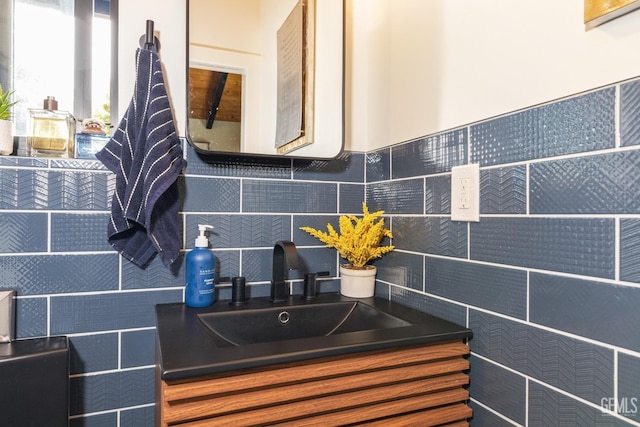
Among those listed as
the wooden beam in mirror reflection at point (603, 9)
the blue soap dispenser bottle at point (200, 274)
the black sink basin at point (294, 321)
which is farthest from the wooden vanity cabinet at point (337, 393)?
the wooden beam in mirror reflection at point (603, 9)

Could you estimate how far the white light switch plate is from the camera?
34.6 inches

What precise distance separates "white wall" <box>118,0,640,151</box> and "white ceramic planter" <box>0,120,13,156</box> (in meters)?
0.26

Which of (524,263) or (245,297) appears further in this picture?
(245,297)

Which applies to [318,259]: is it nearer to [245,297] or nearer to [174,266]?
[245,297]

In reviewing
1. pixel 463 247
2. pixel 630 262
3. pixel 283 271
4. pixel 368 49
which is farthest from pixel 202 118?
pixel 630 262

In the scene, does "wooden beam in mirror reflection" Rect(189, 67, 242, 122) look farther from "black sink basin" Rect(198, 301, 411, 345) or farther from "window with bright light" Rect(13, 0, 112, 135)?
"black sink basin" Rect(198, 301, 411, 345)

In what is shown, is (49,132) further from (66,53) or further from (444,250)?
(444,250)

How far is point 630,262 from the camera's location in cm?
60

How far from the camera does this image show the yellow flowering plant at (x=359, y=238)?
46.3 inches

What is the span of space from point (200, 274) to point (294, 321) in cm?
29

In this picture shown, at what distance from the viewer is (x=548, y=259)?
0.72 m

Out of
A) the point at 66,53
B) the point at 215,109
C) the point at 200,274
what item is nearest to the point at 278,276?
the point at 200,274

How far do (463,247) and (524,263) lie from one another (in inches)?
Answer: 6.5

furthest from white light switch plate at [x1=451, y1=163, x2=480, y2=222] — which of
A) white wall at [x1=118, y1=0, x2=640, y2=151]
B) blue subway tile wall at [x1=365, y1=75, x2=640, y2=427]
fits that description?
white wall at [x1=118, y1=0, x2=640, y2=151]
